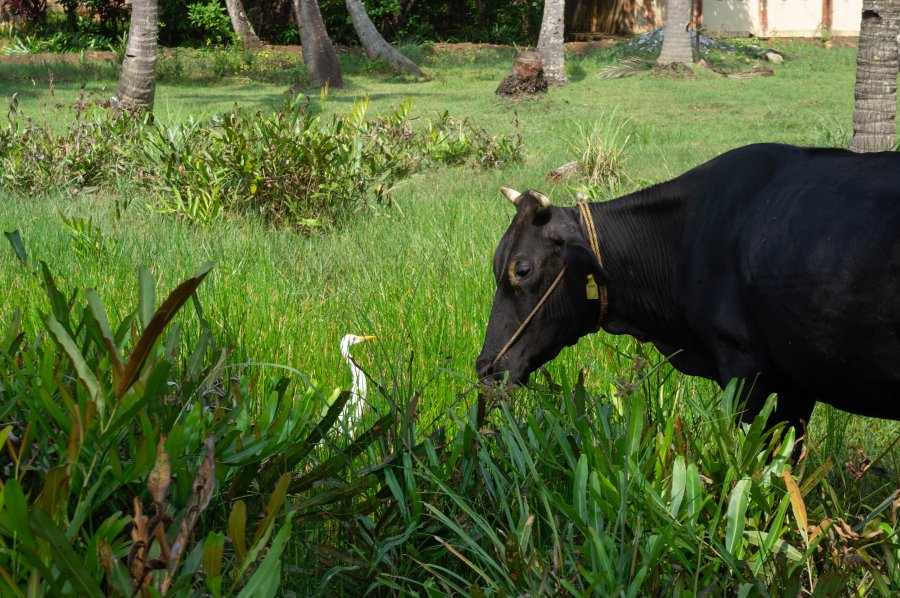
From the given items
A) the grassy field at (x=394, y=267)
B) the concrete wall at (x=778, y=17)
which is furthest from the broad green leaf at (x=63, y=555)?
the concrete wall at (x=778, y=17)

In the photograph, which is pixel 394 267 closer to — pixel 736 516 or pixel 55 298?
pixel 736 516

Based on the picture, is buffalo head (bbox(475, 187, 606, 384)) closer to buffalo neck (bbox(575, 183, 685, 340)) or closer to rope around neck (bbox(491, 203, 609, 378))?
rope around neck (bbox(491, 203, 609, 378))

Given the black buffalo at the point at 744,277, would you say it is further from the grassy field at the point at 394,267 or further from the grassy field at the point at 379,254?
the grassy field at the point at 379,254

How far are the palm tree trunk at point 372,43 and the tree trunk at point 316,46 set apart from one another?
8.75 ft

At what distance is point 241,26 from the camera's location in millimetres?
26500

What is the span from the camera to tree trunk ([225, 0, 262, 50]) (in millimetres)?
26275

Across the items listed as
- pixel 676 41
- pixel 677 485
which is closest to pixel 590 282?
pixel 677 485

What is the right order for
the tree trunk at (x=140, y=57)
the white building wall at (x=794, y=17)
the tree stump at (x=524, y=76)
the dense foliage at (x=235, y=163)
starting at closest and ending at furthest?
the dense foliage at (x=235, y=163) < the tree trunk at (x=140, y=57) < the tree stump at (x=524, y=76) < the white building wall at (x=794, y=17)

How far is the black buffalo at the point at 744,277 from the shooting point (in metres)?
3.34

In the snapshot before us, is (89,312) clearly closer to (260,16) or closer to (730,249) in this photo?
(730,249)

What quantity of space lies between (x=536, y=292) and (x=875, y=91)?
292 inches

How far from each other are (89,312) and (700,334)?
2.48 metres

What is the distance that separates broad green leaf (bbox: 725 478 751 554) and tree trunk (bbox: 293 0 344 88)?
62.4 feet

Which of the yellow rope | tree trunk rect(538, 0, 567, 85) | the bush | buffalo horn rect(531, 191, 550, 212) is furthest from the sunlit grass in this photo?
the bush
